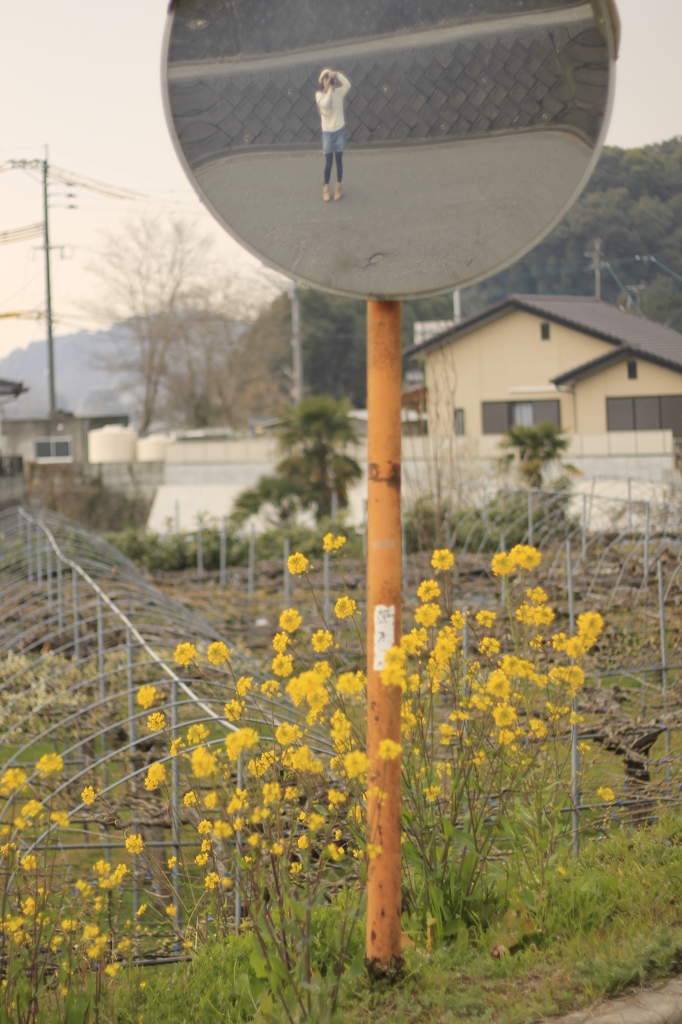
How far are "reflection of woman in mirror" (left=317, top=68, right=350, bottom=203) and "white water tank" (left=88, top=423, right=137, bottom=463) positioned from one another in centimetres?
2582

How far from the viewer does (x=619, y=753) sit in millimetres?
5289

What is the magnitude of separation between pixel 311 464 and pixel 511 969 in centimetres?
1632

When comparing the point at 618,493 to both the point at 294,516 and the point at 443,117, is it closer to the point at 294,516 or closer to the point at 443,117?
the point at 294,516

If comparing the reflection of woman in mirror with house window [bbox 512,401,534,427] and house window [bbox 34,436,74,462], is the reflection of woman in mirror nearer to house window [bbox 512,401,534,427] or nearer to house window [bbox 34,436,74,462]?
house window [bbox 512,401,534,427]

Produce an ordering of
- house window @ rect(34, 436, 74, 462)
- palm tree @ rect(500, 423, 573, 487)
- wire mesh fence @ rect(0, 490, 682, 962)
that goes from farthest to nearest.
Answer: house window @ rect(34, 436, 74, 462), palm tree @ rect(500, 423, 573, 487), wire mesh fence @ rect(0, 490, 682, 962)

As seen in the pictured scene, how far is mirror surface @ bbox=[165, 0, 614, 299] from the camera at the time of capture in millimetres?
2098

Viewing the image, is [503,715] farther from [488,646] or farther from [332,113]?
[332,113]

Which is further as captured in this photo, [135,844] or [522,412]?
[522,412]

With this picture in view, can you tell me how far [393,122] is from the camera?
2.16 meters

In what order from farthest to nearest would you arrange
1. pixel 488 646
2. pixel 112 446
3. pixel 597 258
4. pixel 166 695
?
pixel 112 446
pixel 597 258
pixel 166 695
pixel 488 646

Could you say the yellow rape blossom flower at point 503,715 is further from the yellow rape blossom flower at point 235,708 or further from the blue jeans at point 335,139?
the blue jeans at point 335,139

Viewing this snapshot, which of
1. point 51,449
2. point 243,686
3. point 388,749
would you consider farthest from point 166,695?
point 51,449

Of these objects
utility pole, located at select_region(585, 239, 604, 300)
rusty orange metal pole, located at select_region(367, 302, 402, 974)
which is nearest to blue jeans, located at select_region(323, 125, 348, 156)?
rusty orange metal pole, located at select_region(367, 302, 402, 974)

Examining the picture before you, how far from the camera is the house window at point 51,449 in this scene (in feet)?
93.0
